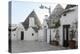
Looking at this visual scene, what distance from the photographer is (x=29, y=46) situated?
173 centimetres

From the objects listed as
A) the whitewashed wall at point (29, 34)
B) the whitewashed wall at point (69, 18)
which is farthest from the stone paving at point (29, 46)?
the whitewashed wall at point (69, 18)

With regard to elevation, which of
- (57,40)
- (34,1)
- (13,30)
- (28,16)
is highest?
(34,1)

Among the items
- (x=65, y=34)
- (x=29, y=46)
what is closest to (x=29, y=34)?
(x=29, y=46)

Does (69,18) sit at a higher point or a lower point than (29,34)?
higher

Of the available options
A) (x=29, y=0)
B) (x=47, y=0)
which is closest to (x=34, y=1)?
(x=29, y=0)

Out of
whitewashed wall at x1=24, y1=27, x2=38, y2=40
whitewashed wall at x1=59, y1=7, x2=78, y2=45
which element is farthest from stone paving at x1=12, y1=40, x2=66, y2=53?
whitewashed wall at x1=59, y1=7, x2=78, y2=45

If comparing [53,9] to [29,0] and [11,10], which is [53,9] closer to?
[29,0]

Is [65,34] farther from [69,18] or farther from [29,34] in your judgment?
[29,34]

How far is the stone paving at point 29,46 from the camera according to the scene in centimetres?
166

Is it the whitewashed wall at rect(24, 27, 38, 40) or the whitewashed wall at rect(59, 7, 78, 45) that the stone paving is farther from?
the whitewashed wall at rect(59, 7, 78, 45)

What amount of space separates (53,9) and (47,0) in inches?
5.4

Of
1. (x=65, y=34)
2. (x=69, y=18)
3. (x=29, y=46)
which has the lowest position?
(x=29, y=46)

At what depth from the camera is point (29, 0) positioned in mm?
1739

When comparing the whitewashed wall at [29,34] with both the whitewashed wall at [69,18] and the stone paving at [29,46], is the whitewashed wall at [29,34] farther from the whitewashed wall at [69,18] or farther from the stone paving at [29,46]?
the whitewashed wall at [69,18]
